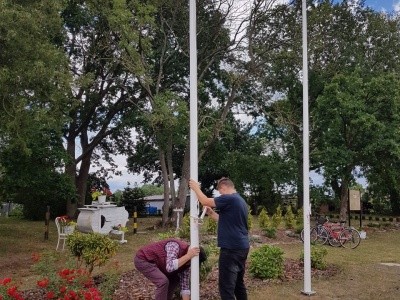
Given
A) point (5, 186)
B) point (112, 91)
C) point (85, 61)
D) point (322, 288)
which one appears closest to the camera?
point (322, 288)

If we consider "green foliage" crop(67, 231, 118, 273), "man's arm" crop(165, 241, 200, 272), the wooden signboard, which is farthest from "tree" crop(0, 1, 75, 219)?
the wooden signboard

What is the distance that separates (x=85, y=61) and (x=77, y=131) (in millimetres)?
3908

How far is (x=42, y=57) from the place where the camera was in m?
12.5

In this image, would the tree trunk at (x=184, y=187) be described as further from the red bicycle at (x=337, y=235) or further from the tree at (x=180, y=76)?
the red bicycle at (x=337, y=235)

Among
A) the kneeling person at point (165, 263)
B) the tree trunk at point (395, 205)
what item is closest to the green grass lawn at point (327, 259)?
the kneeling person at point (165, 263)

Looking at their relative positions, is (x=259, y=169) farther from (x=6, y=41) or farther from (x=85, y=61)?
(x=6, y=41)

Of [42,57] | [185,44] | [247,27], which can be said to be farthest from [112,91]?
[42,57]

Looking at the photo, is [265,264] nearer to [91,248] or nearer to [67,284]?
[91,248]

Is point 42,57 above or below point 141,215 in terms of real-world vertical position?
above

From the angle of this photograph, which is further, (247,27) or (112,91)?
(112,91)

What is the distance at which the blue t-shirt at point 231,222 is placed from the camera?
5.70 m

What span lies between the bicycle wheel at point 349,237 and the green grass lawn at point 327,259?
269mm

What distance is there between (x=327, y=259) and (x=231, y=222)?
22.0 feet

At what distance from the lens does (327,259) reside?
1157 cm
